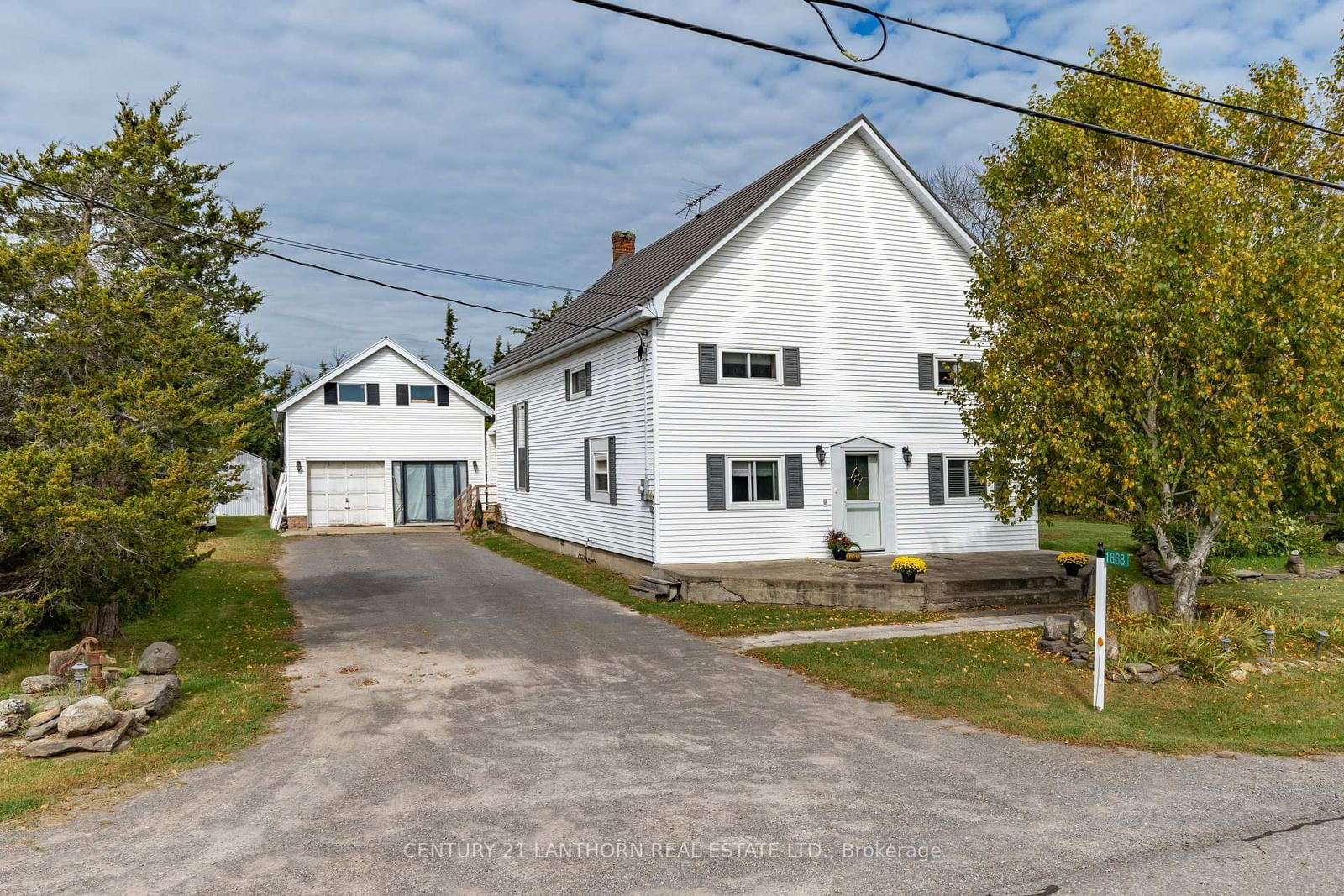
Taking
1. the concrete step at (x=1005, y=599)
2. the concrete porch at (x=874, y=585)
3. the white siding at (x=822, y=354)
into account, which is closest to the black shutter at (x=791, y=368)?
the white siding at (x=822, y=354)

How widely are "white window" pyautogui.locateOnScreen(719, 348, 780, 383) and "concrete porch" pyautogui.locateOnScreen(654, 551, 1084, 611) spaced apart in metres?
3.80

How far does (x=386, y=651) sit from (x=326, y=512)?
2152cm

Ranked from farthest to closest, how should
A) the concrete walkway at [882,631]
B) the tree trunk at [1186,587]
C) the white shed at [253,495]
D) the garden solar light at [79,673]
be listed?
the white shed at [253,495], the concrete walkway at [882,631], the tree trunk at [1186,587], the garden solar light at [79,673]

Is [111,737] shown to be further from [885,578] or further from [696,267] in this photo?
[696,267]

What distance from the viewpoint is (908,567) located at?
583 inches

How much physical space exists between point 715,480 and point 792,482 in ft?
5.65

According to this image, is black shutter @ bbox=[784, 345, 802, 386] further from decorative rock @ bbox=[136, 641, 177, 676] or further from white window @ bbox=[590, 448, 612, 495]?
decorative rock @ bbox=[136, 641, 177, 676]

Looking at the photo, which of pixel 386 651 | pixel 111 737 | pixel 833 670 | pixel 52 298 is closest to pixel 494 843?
pixel 111 737

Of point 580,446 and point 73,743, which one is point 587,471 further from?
point 73,743

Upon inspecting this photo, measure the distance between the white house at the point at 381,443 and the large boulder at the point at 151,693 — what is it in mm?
22939

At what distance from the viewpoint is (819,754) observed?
735cm

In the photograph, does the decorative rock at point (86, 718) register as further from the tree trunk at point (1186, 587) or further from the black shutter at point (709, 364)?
the tree trunk at point (1186, 587)

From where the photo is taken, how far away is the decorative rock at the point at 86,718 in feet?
24.7

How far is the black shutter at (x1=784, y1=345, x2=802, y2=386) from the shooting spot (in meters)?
18.0
